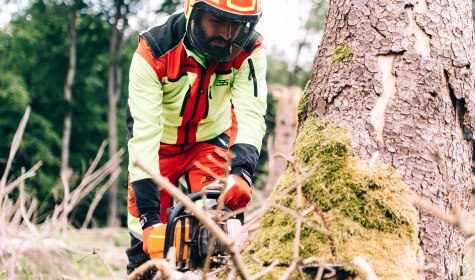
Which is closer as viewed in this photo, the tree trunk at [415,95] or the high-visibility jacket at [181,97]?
the tree trunk at [415,95]

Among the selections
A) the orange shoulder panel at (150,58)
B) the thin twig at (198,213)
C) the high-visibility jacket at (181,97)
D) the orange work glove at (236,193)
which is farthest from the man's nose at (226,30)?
the thin twig at (198,213)

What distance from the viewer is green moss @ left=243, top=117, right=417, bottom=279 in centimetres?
200

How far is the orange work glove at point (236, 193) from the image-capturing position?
8.89ft

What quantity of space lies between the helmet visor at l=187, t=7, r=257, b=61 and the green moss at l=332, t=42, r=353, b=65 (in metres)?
0.59

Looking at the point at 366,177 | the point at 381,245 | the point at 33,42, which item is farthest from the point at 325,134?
the point at 33,42

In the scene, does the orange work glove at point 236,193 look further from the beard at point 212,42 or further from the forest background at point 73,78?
the forest background at point 73,78

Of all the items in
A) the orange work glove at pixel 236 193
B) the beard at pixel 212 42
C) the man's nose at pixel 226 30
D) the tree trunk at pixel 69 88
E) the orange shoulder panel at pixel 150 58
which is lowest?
the tree trunk at pixel 69 88

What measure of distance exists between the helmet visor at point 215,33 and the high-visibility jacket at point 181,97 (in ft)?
0.48

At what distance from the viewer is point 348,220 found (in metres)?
2.10

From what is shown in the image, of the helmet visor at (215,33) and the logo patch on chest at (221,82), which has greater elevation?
the helmet visor at (215,33)

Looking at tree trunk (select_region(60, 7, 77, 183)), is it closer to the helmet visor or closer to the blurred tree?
the blurred tree

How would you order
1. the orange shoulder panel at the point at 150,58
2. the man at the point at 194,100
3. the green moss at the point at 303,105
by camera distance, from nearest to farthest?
1. the green moss at the point at 303,105
2. the man at the point at 194,100
3. the orange shoulder panel at the point at 150,58

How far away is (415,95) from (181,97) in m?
1.46

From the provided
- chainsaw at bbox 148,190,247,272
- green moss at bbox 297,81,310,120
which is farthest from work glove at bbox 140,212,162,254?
green moss at bbox 297,81,310,120
